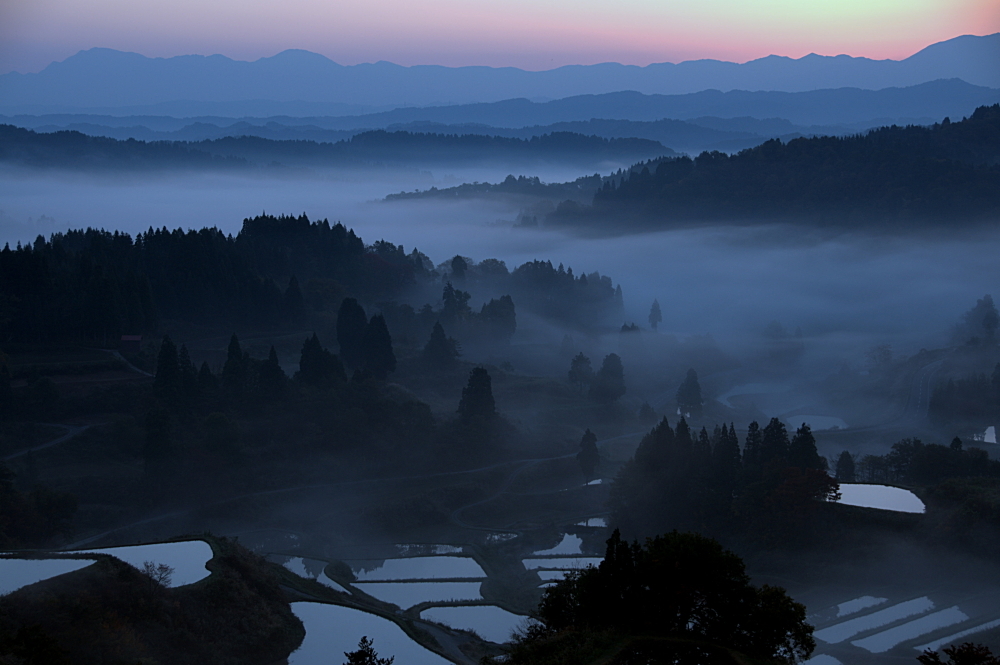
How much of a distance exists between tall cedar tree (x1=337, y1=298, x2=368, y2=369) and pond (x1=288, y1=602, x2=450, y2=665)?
41.5m

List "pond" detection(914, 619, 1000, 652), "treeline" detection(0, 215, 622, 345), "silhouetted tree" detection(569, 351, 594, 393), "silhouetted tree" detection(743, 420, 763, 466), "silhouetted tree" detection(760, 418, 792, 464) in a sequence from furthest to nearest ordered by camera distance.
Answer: "silhouetted tree" detection(569, 351, 594, 393) → "treeline" detection(0, 215, 622, 345) → "silhouetted tree" detection(743, 420, 763, 466) → "silhouetted tree" detection(760, 418, 792, 464) → "pond" detection(914, 619, 1000, 652)

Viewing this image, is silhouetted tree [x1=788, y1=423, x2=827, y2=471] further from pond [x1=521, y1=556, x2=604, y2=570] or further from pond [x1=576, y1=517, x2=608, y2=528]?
pond [x1=521, y1=556, x2=604, y2=570]

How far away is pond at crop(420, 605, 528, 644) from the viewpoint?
28100 mm

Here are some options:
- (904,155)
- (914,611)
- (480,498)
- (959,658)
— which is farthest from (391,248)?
(904,155)

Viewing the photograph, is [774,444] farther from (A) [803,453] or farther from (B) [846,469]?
(B) [846,469]

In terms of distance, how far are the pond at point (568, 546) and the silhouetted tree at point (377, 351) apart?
85.8 feet

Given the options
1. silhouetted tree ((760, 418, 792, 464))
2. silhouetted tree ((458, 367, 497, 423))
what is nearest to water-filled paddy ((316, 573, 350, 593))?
silhouetted tree ((458, 367, 497, 423))

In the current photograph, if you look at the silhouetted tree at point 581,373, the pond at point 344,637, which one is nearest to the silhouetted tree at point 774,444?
the pond at point 344,637

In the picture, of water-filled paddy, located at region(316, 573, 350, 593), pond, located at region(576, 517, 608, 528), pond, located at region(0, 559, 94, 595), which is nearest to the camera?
pond, located at region(0, 559, 94, 595)

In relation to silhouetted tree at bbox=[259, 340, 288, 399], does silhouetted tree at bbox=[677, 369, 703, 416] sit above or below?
below

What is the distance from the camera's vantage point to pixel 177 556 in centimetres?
2628

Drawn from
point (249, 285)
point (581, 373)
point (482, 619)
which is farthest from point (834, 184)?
point (482, 619)

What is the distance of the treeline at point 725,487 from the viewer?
36.7 metres

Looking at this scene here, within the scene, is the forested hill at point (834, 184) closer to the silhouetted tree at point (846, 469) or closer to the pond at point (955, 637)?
the silhouetted tree at point (846, 469)
